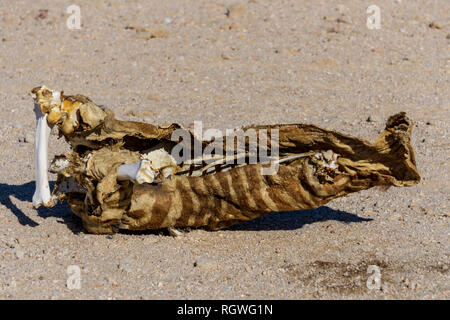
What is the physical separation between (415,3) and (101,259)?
7453 mm

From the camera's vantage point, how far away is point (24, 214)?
5.20 meters

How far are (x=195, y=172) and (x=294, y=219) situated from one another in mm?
893

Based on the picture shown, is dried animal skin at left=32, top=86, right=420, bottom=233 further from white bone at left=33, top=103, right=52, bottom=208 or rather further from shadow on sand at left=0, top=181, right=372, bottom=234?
shadow on sand at left=0, top=181, right=372, bottom=234

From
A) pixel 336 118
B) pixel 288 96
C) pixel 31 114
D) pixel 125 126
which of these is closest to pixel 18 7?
pixel 31 114

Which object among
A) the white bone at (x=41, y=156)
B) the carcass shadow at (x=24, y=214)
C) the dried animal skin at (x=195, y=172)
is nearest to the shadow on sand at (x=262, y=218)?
the carcass shadow at (x=24, y=214)

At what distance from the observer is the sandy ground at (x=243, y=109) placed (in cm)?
434

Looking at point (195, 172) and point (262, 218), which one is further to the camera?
point (262, 218)

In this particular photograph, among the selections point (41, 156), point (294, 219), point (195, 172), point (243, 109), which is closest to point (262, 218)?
point (294, 219)

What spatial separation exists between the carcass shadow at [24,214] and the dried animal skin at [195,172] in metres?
0.27

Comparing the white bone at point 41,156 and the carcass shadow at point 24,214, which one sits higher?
the white bone at point 41,156

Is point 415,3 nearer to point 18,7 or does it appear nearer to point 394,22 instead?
point 394,22

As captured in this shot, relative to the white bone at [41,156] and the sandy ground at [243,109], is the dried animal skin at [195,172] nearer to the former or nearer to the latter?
the white bone at [41,156]

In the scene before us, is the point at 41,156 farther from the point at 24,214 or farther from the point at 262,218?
the point at 262,218

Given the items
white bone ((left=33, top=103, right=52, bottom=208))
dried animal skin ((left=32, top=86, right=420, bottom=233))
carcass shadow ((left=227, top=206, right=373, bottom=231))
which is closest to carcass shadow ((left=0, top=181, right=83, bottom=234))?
dried animal skin ((left=32, top=86, right=420, bottom=233))
